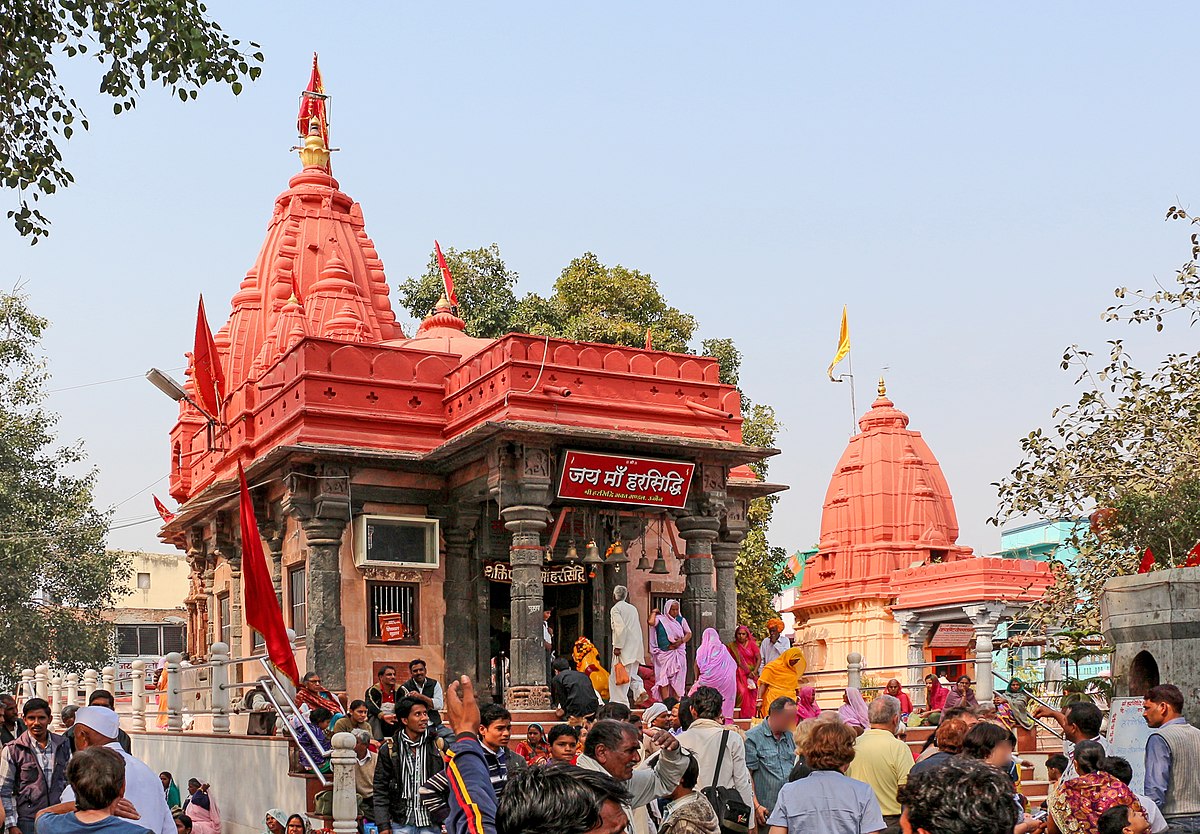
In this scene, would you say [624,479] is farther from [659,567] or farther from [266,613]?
[266,613]

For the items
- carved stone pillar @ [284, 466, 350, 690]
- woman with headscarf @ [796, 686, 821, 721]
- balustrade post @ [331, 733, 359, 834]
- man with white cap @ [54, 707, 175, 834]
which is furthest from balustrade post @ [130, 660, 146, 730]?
man with white cap @ [54, 707, 175, 834]

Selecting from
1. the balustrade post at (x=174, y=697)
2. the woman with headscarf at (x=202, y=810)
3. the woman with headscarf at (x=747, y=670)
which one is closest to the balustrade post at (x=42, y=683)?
the balustrade post at (x=174, y=697)

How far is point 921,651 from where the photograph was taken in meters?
32.7

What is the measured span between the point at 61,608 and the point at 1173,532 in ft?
83.5

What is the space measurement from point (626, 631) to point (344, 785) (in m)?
7.35

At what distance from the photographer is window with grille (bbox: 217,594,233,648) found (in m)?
23.0

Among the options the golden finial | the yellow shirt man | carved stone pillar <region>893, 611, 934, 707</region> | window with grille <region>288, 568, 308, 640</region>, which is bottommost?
carved stone pillar <region>893, 611, 934, 707</region>

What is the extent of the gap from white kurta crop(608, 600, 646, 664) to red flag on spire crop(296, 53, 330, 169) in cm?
1531

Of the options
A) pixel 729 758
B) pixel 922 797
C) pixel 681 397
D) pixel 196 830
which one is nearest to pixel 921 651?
pixel 681 397

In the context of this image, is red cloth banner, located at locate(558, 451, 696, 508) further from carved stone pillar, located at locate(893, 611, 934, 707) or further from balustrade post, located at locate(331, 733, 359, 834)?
carved stone pillar, located at locate(893, 611, 934, 707)

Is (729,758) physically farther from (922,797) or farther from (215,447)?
(215,447)

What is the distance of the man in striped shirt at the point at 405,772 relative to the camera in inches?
289

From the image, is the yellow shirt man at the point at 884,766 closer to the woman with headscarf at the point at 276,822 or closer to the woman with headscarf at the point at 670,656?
the woman with headscarf at the point at 276,822

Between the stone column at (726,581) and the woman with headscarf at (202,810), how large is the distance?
24.2 ft
